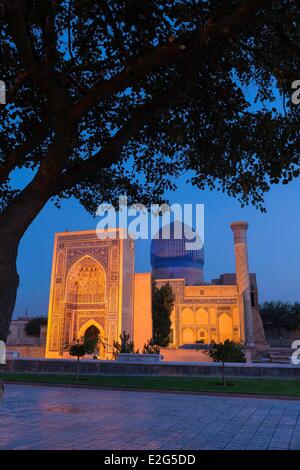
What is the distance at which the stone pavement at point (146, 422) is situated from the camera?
4801 mm

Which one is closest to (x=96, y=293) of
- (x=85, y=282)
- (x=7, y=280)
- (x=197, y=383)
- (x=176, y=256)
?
(x=85, y=282)

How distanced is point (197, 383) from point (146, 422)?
515 cm

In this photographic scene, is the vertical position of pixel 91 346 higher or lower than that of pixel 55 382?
higher

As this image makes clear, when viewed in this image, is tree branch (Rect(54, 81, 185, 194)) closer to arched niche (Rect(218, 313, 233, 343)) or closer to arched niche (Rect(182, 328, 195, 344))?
arched niche (Rect(218, 313, 233, 343))

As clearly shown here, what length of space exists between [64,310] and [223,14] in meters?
22.0

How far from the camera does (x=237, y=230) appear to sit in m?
33.3

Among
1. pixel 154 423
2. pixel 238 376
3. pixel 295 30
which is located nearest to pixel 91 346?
pixel 238 376

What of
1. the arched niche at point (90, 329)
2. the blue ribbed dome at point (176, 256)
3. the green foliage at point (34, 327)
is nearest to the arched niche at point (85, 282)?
the arched niche at point (90, 329)

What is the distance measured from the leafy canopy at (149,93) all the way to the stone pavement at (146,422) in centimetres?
278

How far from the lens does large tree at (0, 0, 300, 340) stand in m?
3.69

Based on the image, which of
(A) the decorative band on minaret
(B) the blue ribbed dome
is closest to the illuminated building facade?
(A) the decorative band on minaret

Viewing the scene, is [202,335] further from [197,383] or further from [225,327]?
[197,383]

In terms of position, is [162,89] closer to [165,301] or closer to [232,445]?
[232,445]

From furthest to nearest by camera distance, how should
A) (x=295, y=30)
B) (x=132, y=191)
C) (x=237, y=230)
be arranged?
(x=237, y=230)
(x=132, y=191)
(x=295, y=30)
